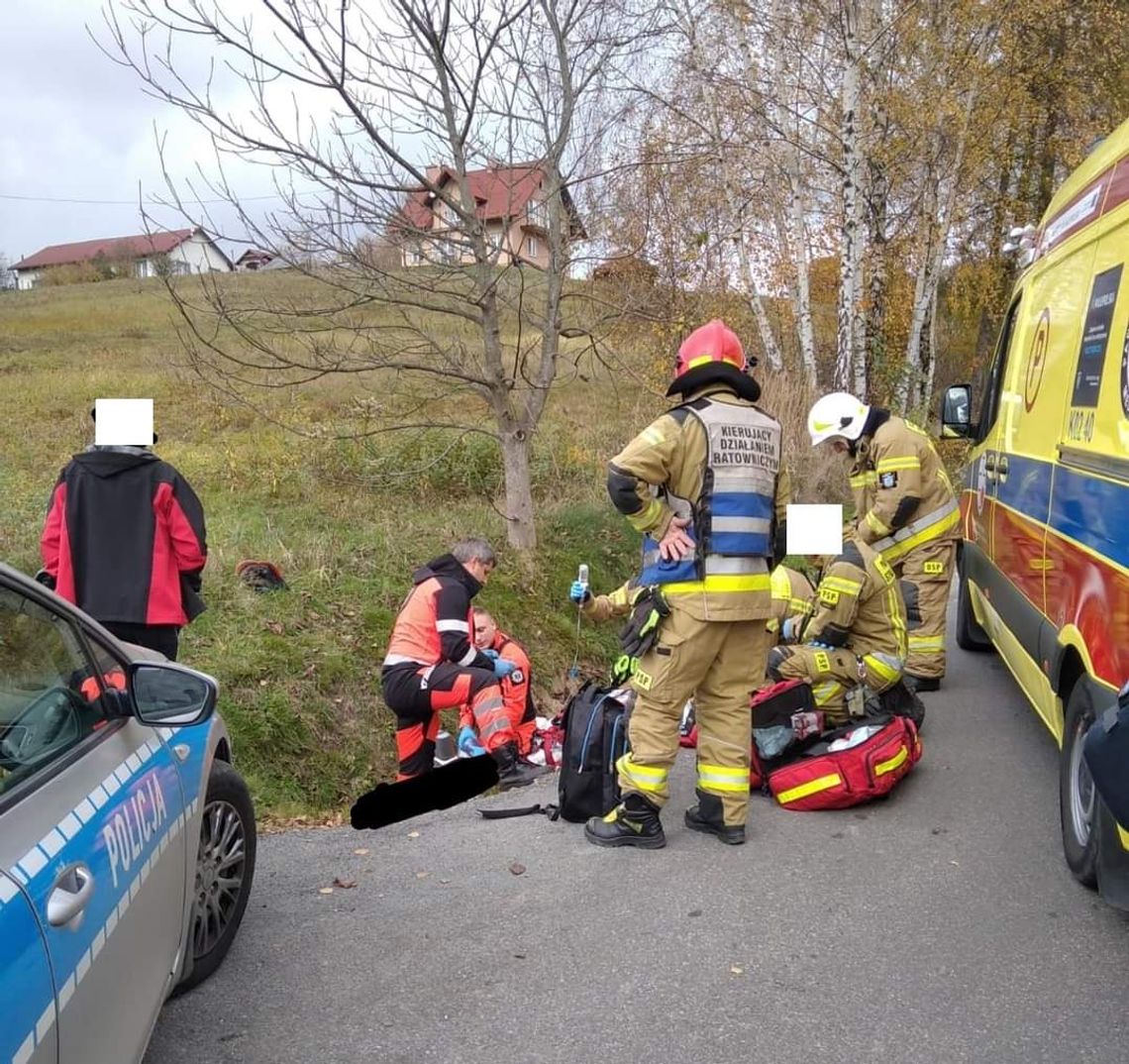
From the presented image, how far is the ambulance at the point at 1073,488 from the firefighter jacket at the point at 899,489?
501 mm

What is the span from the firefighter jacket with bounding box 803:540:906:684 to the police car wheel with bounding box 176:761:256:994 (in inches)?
116

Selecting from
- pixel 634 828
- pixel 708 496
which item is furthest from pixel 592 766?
pixel 708 496

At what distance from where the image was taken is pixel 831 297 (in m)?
23.6

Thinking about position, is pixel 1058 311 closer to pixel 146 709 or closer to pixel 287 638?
pixel 146 709

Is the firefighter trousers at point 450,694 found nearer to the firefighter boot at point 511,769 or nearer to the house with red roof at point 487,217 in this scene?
the firefighter boot at point 511,769

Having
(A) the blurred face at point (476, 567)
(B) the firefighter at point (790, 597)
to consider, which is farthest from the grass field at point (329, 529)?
(B) the firefighter at point (790, 597)

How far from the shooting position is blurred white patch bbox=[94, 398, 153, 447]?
458 cm

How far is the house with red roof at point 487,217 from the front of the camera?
6.96 metres

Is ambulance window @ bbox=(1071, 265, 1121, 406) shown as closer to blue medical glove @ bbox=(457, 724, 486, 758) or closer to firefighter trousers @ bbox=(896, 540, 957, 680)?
firefighter trousers @ bbox=(896, 540, 957, 680)

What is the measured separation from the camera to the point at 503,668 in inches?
234

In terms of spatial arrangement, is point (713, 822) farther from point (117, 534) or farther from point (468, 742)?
point (117, 534)

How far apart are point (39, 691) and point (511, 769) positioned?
140 inches

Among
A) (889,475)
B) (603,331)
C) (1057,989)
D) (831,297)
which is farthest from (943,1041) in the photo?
(831,297)

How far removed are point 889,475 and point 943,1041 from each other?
3.77m
